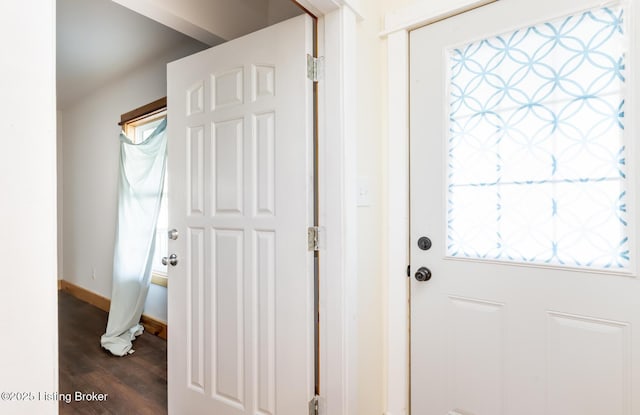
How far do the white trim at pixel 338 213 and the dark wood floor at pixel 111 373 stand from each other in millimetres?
1244

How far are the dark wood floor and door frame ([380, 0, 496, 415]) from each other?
54.2 inches

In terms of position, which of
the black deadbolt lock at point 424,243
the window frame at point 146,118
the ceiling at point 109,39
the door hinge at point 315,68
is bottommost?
the black deadbolt lock at point 424,243

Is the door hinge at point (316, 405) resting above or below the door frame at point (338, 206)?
below

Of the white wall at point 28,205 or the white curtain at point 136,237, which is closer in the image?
the white wall at point 28,205

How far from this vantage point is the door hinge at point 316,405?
1.38 meters

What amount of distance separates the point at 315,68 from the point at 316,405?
1442 mm

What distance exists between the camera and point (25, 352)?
506mm

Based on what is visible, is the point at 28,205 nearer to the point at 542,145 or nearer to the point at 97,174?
the point at 542,145

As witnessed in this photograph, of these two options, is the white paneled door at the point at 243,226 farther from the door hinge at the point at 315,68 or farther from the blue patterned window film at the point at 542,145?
the blue patterned window film at the point at 542,145

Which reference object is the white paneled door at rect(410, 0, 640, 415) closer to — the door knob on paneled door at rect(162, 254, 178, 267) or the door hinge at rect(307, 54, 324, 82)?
the door hinge at rect(307, 54, 324, 82)

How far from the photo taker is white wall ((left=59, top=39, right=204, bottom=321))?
3.03 metres

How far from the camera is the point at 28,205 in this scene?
518 millimetres

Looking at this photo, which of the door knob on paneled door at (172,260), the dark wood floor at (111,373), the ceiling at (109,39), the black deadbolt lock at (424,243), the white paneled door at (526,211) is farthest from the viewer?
the ceiling at (109,39)

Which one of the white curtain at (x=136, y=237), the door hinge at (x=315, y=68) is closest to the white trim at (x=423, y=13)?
the door hinge at (x=315, y=68)
